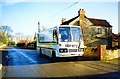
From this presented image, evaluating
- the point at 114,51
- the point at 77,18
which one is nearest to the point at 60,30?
the point at 114,51

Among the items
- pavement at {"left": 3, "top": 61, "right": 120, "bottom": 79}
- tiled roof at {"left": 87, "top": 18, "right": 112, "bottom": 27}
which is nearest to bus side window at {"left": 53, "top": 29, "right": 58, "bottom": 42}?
pavement at {"left": 3, "top": 61, "right": 120, "bottom": 79}

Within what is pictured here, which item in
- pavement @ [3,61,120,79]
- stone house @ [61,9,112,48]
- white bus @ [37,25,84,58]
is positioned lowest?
pavement @ [3,61,120,79]

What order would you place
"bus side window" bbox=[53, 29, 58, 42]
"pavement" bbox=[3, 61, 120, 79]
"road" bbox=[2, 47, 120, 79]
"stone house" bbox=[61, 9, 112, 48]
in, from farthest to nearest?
"stone house" bbox=[61, 9, 112, 48], "bus side window" bbox=[53, 29, 58, 42], "pavement" bbox=[3, 61, 120, 79], "road" bbox=[2, 47, 120, 79]

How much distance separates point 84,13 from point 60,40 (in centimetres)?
2804

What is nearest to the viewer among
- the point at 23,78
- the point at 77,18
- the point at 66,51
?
the point at 23,78

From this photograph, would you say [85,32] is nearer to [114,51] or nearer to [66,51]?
[114,51]

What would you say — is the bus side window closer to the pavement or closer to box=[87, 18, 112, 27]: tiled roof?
the pavement

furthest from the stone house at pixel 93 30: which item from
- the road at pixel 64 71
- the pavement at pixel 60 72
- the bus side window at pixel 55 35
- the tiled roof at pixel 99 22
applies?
the pavement at pixel 60 72

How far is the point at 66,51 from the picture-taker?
20.1 metres

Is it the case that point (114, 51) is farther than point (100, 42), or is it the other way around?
point (100, 42)

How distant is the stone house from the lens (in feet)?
154

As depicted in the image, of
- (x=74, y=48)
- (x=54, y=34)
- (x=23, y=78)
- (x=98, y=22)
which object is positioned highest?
(x=98, y=22)

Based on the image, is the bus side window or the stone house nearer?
the bus side window

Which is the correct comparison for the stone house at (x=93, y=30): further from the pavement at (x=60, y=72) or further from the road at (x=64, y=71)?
the pavement at (x=60, y=72)
